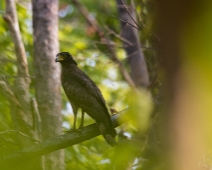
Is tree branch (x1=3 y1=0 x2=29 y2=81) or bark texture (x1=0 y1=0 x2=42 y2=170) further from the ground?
tree branch (x1=3 y1=0 x2=29 y2=81)

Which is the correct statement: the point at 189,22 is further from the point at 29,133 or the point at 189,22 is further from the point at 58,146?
the point at 29,133

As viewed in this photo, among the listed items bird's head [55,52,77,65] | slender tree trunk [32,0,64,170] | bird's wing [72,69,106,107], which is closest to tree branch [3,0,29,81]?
slender tree trunk [32,0,64,170]

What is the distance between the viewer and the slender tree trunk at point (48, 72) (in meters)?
6.80

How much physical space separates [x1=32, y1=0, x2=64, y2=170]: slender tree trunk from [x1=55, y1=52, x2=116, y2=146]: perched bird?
0.94ft

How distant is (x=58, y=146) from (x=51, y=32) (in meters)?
3.25

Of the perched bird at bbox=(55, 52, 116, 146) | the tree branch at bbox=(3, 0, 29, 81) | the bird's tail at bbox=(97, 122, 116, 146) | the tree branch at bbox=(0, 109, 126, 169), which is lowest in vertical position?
the tree branch at bbox=(0, 109, 126, 169)

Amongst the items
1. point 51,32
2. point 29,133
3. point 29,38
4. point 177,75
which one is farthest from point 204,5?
point 29,38

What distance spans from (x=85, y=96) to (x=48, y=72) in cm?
123

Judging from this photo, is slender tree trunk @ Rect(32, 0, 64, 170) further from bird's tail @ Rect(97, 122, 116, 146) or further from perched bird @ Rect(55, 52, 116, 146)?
bird's tail @ Rect(97, 122, 116, 146)

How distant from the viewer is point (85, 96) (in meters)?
6.17

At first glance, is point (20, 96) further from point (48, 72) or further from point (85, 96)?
point (85, 96)

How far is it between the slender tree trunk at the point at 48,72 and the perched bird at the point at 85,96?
11.2 inches

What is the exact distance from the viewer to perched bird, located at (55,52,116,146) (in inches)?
206

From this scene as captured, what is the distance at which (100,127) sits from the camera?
17.2 feet
